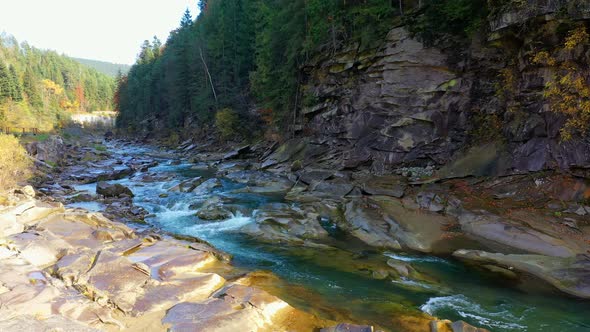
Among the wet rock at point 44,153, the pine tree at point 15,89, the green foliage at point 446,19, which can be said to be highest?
the pine tree at point 15,89

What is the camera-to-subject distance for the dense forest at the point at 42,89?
6156cm

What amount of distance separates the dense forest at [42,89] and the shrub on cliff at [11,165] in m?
43.4

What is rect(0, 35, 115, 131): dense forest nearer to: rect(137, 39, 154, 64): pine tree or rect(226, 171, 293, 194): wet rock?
rect(137, 39, 154, 64): pine tree

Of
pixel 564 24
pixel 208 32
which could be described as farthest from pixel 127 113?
pixel 564 24

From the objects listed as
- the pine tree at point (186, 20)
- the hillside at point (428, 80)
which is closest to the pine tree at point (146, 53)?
the pine tree at point (186, 20)

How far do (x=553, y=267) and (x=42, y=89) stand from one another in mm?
121889

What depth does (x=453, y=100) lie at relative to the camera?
18812mm

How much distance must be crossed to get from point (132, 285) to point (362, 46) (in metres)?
19.3

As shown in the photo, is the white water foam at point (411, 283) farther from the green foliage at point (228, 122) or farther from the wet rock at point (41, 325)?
the green foliage at point (228, 122)

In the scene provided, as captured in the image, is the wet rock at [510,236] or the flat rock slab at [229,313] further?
the wet rock at [510,236]

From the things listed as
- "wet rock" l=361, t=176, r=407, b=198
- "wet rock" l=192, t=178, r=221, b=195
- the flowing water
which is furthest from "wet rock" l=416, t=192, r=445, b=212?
"wet rock" l=192, t=178, r=221, b=195

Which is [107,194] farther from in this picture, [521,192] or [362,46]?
[521,192]

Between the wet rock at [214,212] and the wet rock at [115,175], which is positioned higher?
the wet rock at [115,175]

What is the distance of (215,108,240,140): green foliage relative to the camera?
124 ft
